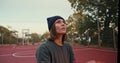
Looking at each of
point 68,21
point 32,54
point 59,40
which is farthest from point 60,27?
point 32,54

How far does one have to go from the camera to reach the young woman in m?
0.94

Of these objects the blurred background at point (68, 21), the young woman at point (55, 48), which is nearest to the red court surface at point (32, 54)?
the blurred background at point (68, 21)

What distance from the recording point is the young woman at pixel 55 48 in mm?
937

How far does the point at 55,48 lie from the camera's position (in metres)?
0.97

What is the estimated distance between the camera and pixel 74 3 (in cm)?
434

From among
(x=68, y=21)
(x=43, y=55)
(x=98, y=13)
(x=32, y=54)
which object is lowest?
(x=32, y=54)

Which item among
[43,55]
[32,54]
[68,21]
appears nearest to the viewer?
[43,55]

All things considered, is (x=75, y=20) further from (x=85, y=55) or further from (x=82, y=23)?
(x=85, y=55)

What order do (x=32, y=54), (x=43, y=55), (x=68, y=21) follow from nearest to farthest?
(x=43, y=55), (x=68, y=21), (x=32, y=54)

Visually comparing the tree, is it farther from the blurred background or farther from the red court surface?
the red court surface

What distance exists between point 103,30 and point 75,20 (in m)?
0.50

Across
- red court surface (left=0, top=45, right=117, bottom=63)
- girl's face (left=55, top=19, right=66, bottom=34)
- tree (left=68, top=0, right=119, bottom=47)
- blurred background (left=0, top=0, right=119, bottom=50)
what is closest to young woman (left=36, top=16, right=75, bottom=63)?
girl's face (left=55, top=19, right=66, bottom=34)

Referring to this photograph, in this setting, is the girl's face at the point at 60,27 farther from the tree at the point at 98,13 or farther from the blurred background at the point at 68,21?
the tree at the point at 98,13

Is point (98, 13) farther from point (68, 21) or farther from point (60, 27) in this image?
point (60, 27)
